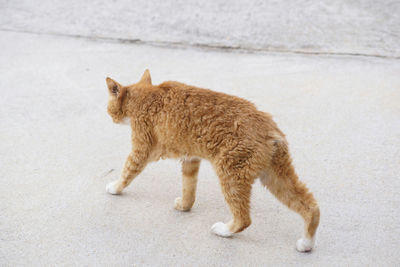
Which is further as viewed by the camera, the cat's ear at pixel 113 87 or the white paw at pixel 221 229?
the cat's ear at pixel 113 87

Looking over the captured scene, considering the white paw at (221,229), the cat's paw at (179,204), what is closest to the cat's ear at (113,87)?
the cat's paw at (179,204)

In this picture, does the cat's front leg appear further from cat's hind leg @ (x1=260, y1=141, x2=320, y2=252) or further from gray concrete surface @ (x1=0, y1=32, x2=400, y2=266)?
cat's hind leg @ (x1=260, y1=141, x2=320, y2=252)

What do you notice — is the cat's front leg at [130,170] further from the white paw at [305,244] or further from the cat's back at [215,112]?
the white paw at [305,244]

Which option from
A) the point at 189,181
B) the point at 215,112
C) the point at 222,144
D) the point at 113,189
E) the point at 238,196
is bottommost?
the point at 113,189

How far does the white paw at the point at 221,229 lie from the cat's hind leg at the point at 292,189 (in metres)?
0.43

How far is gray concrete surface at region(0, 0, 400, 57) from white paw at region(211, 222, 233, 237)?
10.8 feet

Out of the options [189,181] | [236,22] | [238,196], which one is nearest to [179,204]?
[189,181]

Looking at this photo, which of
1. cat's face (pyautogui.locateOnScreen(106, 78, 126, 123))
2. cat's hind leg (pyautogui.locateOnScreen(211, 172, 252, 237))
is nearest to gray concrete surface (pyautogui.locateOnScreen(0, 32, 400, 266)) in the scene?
cat's hind leg (pyautogui.locateOnScreen(211, 172, 252, 237))

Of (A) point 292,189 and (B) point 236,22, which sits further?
(B) point 236,22

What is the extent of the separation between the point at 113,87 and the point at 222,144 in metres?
0.98

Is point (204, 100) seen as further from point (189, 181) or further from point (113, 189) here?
point (113, 189)

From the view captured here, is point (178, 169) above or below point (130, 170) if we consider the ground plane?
below

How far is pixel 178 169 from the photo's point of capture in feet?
11.1

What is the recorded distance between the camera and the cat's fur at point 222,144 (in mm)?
2369
